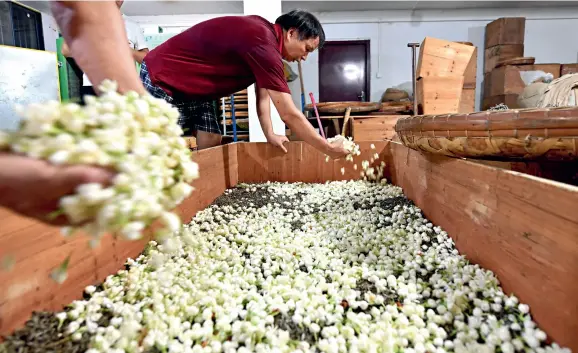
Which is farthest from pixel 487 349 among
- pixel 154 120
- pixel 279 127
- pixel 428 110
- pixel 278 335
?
pixel 279 127

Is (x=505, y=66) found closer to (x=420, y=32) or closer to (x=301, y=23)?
(x=420, y=32)

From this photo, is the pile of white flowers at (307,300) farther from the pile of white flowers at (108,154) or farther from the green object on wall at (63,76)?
the green object on wall at (63,76)

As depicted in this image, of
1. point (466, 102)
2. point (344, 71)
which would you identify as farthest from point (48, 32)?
point (466, 102)

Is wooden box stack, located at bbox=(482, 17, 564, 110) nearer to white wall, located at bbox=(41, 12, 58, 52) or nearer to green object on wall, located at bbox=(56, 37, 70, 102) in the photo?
green object on wall, located at bbox=(56, 37, 70, 102)

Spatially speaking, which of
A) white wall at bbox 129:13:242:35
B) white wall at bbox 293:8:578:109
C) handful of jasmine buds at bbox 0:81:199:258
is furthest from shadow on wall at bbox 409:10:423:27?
handful of jasmine buds at bbox 0:81:199:258

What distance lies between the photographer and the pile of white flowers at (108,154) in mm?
505

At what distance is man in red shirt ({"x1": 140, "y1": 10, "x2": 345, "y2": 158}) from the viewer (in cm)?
192

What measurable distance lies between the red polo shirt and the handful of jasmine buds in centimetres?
132

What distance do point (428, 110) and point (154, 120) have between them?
346 cm

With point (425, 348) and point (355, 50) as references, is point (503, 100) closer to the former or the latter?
point (355, 50)

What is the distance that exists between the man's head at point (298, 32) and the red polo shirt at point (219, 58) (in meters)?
0.06

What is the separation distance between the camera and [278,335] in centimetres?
91

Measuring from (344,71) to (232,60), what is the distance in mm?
6727

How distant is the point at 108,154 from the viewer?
1.84ft
